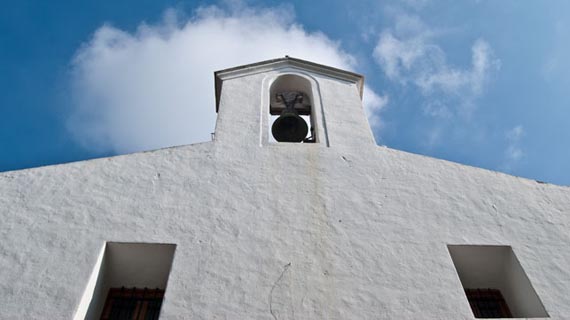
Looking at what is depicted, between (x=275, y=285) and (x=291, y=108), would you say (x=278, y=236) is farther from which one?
(x=291, y=108)

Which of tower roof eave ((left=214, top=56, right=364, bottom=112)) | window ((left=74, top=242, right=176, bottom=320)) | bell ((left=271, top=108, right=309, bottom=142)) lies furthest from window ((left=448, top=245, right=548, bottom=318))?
tower roof eave ((left=214, top=56, right=364, bottom=112))

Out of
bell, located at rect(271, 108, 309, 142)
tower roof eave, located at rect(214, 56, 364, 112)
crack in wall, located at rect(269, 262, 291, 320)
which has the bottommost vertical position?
crack in wall, located at rect(269, 262, 291, 320)

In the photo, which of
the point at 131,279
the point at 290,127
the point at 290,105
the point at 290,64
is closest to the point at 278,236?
the point at 131,279

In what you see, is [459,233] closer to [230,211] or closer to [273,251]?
[273,251]

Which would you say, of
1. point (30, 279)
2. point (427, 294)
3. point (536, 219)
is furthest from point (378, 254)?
point (30, 279)

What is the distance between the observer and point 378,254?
4895mm

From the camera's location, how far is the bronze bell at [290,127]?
7.73 m

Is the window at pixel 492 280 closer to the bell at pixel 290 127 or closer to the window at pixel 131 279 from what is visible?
the window at pixel 131 279

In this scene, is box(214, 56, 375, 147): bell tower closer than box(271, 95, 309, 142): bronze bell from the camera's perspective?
Yes

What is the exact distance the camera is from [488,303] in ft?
16.7

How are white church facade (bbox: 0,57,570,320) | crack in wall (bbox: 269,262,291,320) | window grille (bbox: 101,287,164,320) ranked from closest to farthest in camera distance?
crack in wall (bbox: 269,262,291,320) < white church facade (bbox: 0,57,570,320) < window grille (bbox: 101,287,164,320)

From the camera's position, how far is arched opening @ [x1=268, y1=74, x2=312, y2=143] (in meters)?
7.75

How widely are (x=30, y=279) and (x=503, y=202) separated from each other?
15.2 feet

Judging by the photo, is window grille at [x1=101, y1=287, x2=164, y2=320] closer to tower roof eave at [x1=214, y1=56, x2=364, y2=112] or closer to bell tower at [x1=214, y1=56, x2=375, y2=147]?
bell tower at [x1=214, y1=56, x2=375, y2=147]
